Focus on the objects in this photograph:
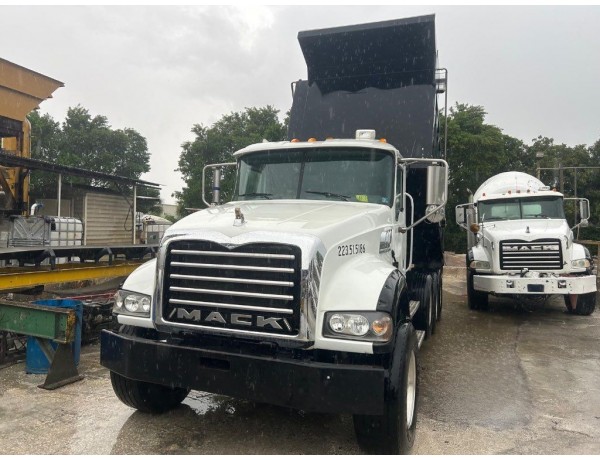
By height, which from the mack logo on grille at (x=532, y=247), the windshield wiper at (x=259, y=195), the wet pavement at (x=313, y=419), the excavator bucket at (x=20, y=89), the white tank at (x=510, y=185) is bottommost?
the wet pavement at (x=313, y=419)

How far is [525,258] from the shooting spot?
29.5 ft

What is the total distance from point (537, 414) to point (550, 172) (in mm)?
34262

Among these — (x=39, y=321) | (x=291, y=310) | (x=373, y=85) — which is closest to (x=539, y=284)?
(x=373, y=85)

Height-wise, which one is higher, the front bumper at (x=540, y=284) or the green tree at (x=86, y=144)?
the green tree at (x=86, y=144)

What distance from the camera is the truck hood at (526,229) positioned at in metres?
8.96

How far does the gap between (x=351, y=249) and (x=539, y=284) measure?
20.7 ft

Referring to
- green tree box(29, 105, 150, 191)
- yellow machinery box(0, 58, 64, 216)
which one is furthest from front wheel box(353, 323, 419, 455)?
green tree box(29, 105, 150, 191)

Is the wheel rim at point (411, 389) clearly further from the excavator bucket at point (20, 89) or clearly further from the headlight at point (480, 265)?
the excavator bucket at point (20, 89)

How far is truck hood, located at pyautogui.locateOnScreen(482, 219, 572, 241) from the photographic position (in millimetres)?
8958

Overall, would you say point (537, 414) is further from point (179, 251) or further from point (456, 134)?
point (456, 134)

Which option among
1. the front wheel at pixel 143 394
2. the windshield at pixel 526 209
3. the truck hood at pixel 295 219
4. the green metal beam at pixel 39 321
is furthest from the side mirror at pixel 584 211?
the green metal beam at pixel 39 321

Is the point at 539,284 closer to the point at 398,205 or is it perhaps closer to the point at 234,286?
the point at 398,205

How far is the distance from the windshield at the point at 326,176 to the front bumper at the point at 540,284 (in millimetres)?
5202

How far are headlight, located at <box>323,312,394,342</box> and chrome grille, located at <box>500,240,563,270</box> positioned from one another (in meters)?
6.71
